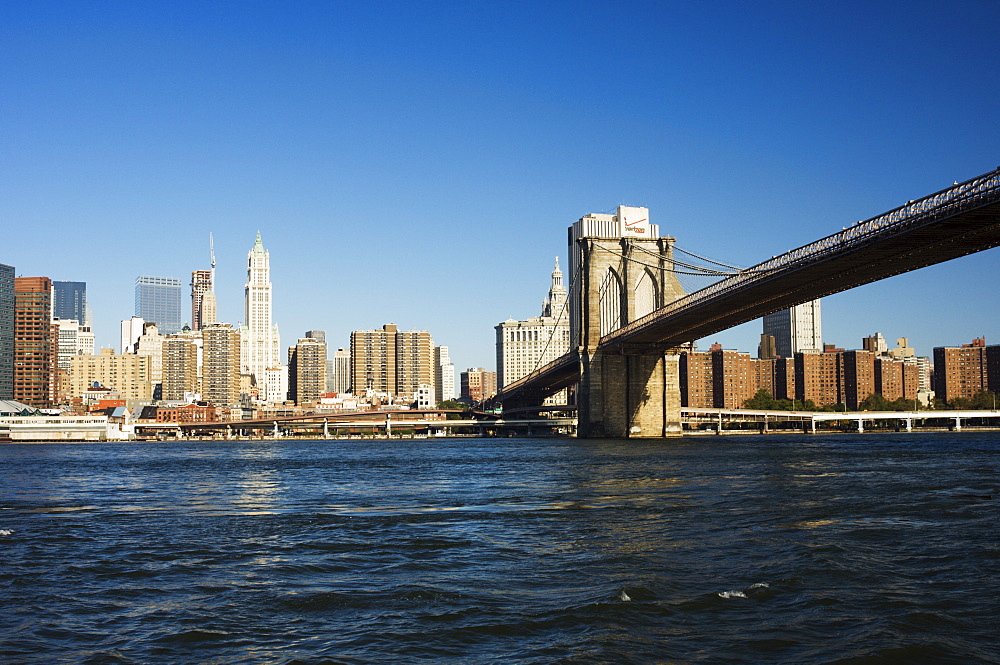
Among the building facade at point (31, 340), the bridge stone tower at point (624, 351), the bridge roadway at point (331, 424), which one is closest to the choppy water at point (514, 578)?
the bridge stone tower at point (624, 351)

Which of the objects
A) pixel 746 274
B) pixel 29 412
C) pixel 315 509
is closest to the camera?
pixel 315 509

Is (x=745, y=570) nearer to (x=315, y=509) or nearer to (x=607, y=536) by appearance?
(x=607, y=536)

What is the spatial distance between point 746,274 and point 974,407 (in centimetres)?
11711

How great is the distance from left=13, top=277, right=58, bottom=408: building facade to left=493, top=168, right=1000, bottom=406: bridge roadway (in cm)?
12485

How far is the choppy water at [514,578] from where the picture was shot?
957 cm

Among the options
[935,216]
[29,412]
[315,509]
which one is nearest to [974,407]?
[935,216]

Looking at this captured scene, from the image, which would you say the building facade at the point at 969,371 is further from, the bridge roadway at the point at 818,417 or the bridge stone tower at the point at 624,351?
the bridge stone tower at the point at 624,351

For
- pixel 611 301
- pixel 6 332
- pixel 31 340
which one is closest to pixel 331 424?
pixel 31 340

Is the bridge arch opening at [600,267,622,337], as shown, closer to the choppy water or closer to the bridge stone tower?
the bridge stone tower

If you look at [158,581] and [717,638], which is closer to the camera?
[717,638]

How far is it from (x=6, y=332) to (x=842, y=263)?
152m

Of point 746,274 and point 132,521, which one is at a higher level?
point 746,274

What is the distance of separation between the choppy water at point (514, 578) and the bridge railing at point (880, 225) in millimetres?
12980

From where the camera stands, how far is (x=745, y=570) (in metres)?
13.1
